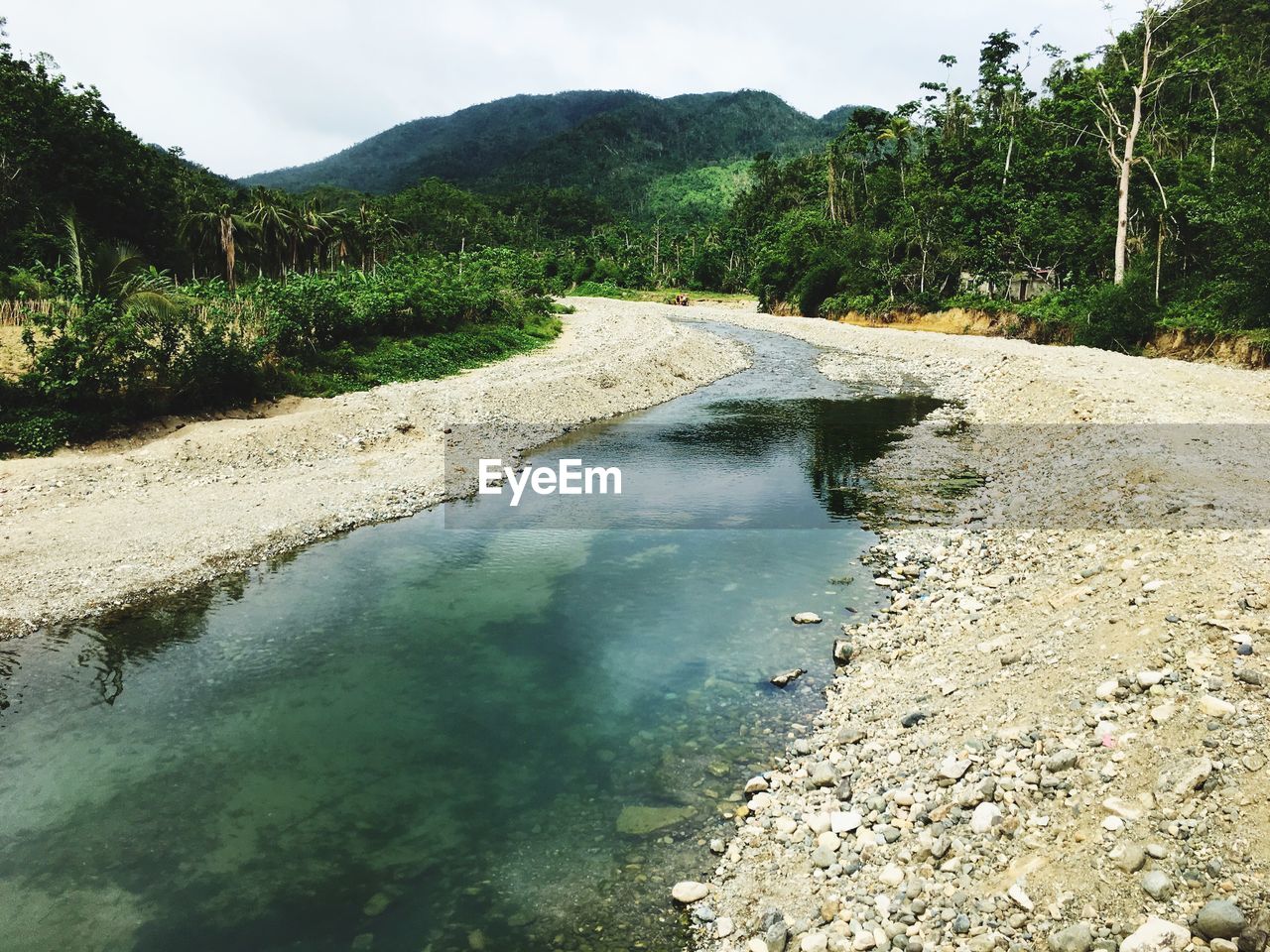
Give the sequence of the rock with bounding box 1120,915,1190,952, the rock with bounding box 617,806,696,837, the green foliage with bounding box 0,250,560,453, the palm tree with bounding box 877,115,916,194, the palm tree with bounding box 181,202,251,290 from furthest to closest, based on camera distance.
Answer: the palm tree with bounding box 877,115,916,194 → the palm tree with bounding box 181,202,251,290 → the green foliage with bounding box 0,250,560,453 → the rock with bounding box 617,806,696,837 → the rock with bounding box 1120,915,1190,952

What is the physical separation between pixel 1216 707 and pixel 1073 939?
2.68 meters

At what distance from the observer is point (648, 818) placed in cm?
749

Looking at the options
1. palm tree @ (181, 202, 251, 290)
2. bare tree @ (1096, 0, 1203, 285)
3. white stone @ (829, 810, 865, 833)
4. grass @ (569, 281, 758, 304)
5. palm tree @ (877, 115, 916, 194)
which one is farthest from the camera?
grass @ (569, 281, 758, 304)

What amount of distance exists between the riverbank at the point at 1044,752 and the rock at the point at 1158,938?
0.02 meters

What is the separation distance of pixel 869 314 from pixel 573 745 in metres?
53.3

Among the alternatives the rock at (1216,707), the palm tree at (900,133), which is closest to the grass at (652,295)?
the palm tree at (900,133)

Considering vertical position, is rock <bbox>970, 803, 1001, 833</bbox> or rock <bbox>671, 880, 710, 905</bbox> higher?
rock <bbox>970, 803, 1001, 833</bbox>

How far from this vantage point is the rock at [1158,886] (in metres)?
4.79

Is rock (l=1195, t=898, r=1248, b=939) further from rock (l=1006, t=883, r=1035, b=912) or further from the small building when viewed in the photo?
Answer: the small building

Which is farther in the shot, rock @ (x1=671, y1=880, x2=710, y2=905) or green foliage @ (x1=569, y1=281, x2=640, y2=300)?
green foliage @ (x1=569, y1=281, x2=640, y2=300)

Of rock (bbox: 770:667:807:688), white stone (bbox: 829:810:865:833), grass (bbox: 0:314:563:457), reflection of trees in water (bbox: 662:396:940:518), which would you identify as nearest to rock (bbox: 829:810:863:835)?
white stone (bbox: 829:810:865:833)

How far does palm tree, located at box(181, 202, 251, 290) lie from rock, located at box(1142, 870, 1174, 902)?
48.4m

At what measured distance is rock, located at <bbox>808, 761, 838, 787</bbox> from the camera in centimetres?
746

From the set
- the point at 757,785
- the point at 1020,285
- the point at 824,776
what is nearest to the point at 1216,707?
the point at 824,776
